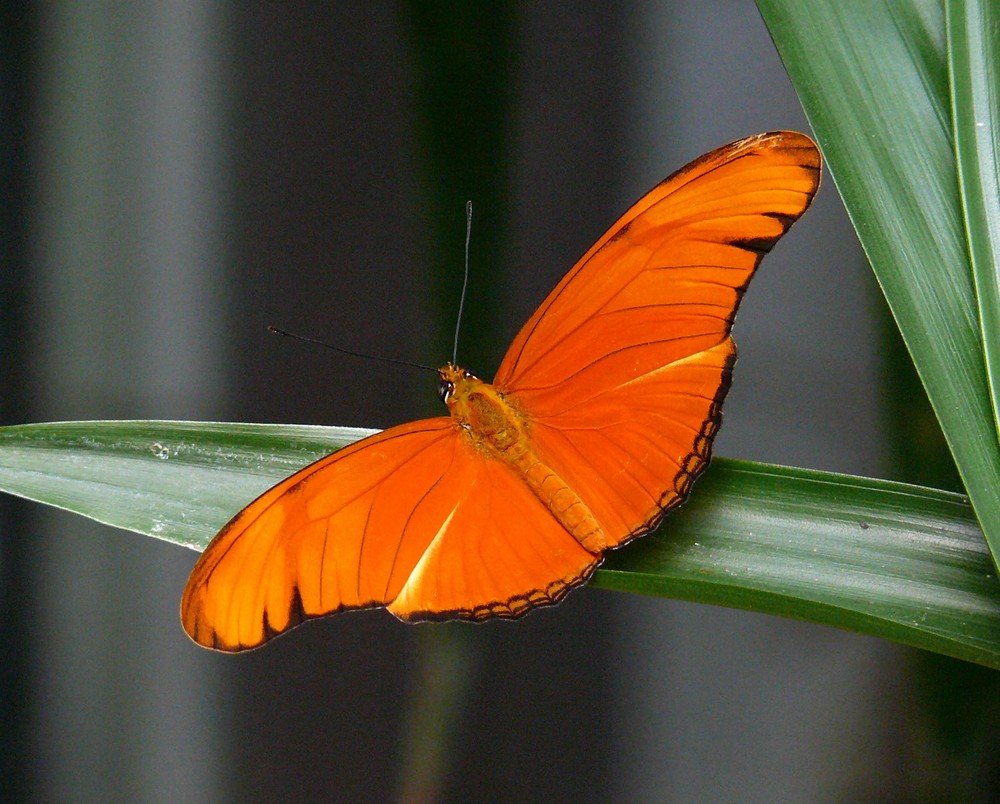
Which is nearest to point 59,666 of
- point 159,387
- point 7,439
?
point 159,387

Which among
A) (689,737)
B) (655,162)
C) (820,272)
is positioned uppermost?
(655,162)

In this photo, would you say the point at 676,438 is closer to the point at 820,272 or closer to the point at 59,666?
the point at 820,272

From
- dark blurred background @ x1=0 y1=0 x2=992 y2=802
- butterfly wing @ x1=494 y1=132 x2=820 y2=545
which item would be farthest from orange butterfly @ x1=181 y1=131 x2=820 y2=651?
dark blurred background @ x1=0 y1=0 x2=992 y2=802

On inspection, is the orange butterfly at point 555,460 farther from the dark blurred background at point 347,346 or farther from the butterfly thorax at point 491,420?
the dark blurred background at point 347,346

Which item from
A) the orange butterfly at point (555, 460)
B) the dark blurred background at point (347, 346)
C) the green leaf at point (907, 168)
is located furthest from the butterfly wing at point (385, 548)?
the dark blurred background at point (347, 346)

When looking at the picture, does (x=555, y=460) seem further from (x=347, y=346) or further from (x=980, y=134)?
(x=347, y=346)

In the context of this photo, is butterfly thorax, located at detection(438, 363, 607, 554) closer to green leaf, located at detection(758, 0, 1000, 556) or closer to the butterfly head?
the butterfly head
